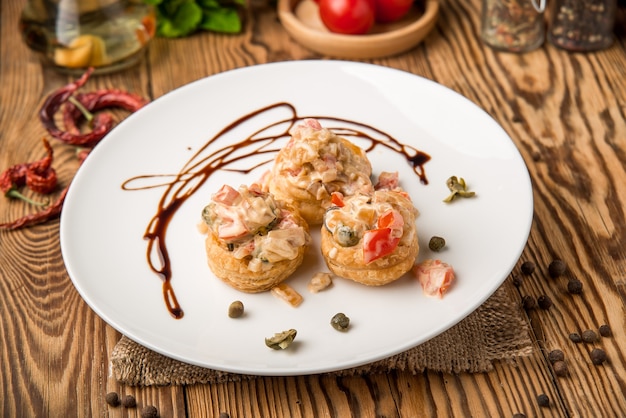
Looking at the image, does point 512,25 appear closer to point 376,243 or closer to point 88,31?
point 376,243

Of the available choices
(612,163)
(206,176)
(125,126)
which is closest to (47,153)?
(125,126)

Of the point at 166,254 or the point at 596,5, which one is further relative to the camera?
the point at 596,5

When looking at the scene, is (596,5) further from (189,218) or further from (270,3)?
(189,218)

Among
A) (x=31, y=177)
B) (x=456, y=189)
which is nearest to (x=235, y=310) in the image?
(x=456, y=189)

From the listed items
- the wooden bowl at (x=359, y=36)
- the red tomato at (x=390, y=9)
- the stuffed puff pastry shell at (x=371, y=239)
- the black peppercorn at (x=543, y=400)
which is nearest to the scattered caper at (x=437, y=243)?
the stuffed puff pastry shell at (x=371, y=239)

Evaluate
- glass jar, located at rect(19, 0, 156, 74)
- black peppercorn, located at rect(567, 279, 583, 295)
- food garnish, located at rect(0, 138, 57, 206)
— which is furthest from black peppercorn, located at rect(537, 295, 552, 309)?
glass jar, located at rect(19, 0, 156, 74)

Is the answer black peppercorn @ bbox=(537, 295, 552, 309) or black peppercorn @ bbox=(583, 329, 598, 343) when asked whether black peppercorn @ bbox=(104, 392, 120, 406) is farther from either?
black peppercorn @ bbox=(583, 329, 598, 343)

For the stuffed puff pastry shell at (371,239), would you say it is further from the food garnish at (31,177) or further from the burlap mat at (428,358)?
the food garnish at (31,177)
